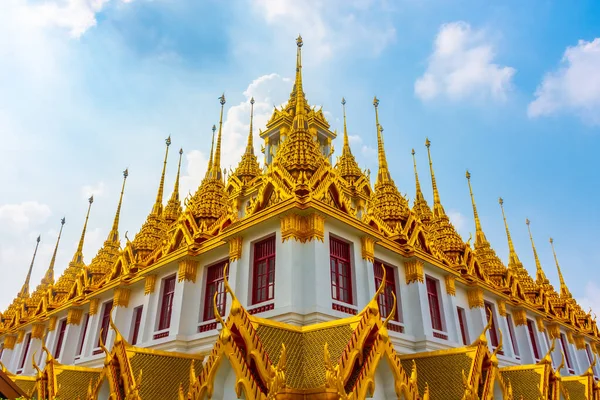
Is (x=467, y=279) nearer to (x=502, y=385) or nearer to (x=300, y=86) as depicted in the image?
(x=502, y=385)

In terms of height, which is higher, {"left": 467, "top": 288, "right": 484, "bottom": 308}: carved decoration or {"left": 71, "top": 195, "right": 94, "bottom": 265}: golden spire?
{"left": 71, "top": 195, "right": 94, "bottom": 265}: golden spire

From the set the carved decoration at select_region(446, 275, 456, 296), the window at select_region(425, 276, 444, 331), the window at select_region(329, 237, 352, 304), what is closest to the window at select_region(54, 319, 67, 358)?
the window at select_region(329, 237, 352, 304)

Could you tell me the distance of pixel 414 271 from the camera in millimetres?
16047

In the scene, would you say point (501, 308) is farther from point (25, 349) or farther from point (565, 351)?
point (25, 349)

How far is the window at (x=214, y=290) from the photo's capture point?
14.5 m

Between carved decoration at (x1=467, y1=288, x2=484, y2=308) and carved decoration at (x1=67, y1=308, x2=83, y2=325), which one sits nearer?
carved decoration at (x1=467, y1=288, x2=484, y2=308)

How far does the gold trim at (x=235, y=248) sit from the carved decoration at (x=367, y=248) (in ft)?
11.7

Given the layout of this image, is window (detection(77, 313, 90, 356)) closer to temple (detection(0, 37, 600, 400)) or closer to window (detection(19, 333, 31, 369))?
temple (detection(0, 37, 600, 400))

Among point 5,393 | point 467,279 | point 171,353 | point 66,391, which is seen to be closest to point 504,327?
point 467,279

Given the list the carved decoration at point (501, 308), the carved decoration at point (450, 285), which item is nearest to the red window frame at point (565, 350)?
the carved decoration at point (501, 308)

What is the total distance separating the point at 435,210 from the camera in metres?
22.8

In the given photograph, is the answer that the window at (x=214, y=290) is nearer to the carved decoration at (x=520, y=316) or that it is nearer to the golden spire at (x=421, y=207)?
the golden spire at (x=421, y=207)

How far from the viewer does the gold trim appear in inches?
546

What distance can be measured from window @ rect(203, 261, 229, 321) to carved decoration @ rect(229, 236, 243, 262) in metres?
0.96
